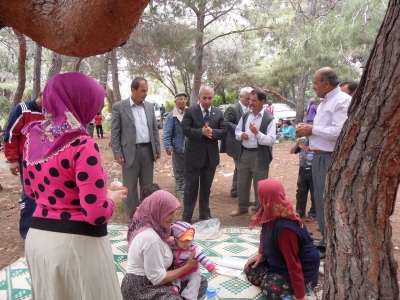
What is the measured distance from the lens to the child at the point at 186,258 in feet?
8.06

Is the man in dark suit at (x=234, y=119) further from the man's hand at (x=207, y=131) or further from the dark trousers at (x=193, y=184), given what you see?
the man's hand at (x=207, y=131)

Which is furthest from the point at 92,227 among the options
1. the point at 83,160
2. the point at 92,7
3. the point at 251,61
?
the point at 251,61

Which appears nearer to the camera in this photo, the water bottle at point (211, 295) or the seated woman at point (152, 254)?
the seated woman at point (152, 254)

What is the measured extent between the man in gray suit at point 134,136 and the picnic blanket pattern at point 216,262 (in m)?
0.72

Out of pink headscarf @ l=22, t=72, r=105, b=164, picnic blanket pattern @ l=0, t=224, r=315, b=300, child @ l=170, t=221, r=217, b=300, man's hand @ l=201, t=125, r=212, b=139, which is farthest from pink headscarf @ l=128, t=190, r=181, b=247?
man's hand @ l=201, t=125, r=212, b=139

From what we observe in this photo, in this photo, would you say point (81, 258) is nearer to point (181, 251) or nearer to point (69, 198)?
point (69, 198)

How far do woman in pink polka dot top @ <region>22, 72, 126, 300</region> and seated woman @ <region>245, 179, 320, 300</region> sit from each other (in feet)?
4.54

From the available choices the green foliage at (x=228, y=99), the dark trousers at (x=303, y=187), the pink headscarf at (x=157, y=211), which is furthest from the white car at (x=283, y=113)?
the pink headscarf at (x=157, y=211)

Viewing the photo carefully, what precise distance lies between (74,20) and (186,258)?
1.72 m

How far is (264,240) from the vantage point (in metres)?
2.80

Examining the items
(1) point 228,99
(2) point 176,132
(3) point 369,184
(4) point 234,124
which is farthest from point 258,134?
(1) point 228,99

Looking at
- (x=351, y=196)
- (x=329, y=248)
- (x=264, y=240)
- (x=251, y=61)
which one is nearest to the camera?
(x=351, y=196)

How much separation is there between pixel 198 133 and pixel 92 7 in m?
→ 2.57

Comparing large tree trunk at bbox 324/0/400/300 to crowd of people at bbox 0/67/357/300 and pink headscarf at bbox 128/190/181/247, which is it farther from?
pink headscarf at bbox 128/190/181/247
